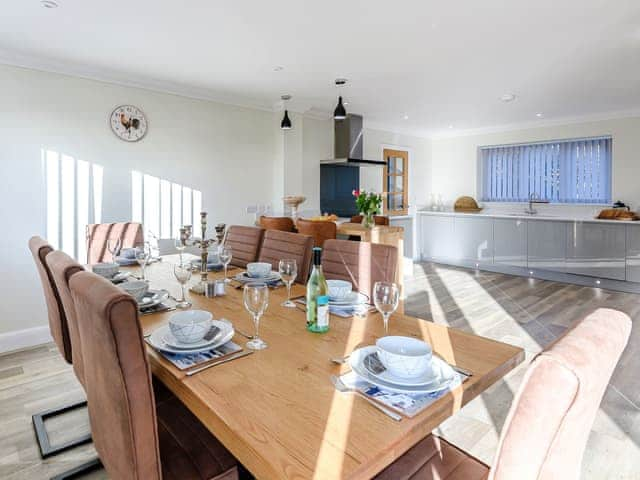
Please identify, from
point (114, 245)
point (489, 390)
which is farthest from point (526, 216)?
point (114, 245)

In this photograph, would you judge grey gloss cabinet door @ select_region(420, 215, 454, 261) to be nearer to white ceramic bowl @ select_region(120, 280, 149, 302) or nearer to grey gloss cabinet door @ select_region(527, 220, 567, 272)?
grey gloss cabinet door @ select_region(527, 220, 567, 272)

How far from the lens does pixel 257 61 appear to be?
11.0 feet

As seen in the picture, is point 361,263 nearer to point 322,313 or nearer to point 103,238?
point 322,313

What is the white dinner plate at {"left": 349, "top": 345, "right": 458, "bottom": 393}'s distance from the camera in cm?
95

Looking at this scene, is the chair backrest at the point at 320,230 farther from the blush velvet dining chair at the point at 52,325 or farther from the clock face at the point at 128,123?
the blush velvet dining chair at the point at 52,325

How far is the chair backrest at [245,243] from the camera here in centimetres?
272

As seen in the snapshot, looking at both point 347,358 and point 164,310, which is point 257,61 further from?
point 347,358

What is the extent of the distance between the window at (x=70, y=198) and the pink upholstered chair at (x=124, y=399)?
2.75 metres

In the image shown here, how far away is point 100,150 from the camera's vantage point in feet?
11.8

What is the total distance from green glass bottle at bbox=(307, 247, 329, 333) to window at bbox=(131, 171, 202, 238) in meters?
2.96

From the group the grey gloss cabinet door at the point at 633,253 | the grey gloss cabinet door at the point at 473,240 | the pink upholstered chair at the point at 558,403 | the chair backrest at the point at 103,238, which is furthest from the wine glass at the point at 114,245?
the grey gloss cabinet door at the point at 633,253

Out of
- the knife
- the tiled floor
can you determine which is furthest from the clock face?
the knife

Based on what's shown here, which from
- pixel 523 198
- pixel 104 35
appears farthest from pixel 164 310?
pixel 523 198

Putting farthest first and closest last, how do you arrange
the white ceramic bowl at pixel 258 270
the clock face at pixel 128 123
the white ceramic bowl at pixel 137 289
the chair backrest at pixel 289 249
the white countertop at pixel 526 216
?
the white countertop at pixel 526 216 → the clock face at pixel 128 123 → the chair backrest at pixel 289 249 → the white ceramic bowl at pixel 258 270 → the white ceramic bowl at pixel 137 289
